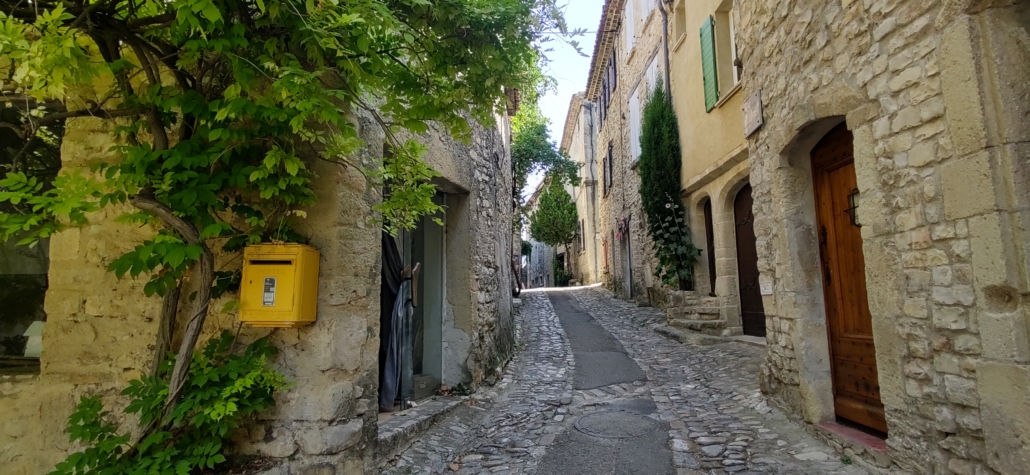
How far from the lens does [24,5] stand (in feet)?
8.05

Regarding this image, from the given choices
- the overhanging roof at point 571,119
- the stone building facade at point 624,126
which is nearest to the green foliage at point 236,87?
the stone building facade at point 624,126

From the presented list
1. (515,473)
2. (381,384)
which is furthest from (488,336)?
(515,473)

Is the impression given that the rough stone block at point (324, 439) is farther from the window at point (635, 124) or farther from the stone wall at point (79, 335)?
the window at point (635, 124)

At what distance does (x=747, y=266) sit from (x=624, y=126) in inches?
273

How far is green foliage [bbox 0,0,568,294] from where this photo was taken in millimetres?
2242

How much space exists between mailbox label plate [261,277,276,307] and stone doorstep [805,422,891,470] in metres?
3.56

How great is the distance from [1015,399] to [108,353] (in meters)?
4.46

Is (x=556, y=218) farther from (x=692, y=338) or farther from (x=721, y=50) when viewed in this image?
(x=692, y=338)

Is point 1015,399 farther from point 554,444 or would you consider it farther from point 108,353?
point 108,353

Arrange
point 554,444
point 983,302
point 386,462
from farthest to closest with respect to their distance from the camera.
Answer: point 554,444
point 386,462
point 983,302

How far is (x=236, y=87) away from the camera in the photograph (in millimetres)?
2293

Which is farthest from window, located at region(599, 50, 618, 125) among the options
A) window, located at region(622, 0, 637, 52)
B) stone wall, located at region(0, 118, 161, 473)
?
stone wall, located at region(0, 118, 161, 473)

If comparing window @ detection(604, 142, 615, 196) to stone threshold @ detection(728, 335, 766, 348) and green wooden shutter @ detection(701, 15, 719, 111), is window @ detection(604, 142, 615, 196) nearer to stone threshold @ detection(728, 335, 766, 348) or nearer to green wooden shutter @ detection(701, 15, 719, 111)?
green wooden shutter @ detection(701, 15, 719, 111)

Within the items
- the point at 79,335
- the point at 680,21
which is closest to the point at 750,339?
the point at 680,21
